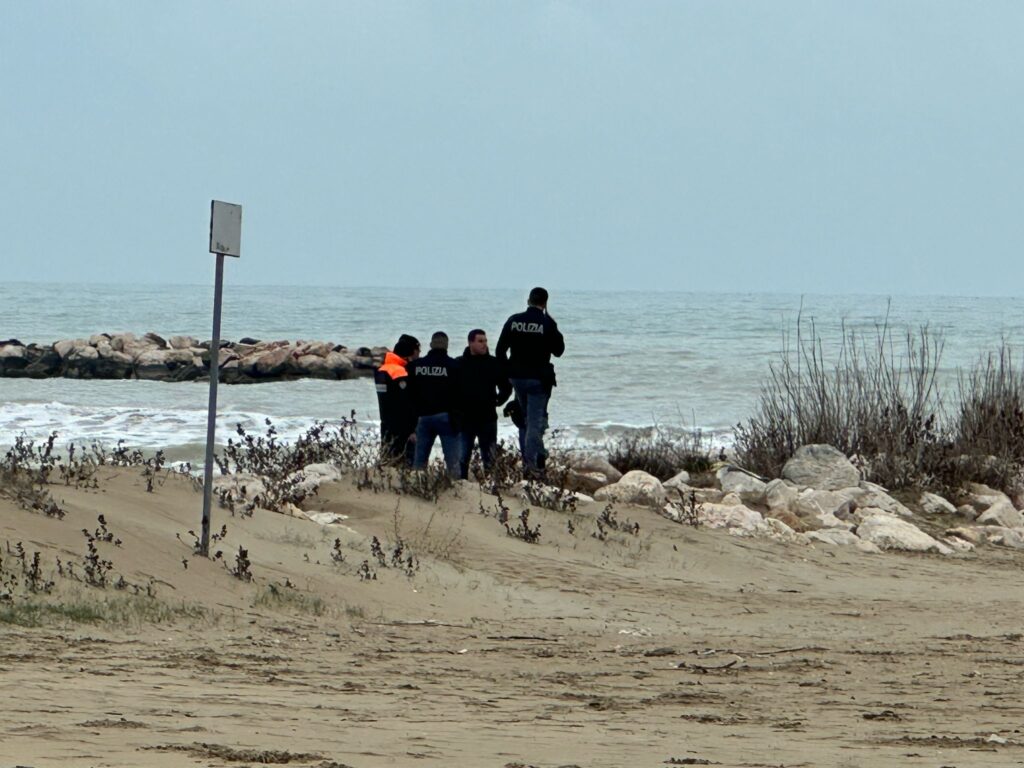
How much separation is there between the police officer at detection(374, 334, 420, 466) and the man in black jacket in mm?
641

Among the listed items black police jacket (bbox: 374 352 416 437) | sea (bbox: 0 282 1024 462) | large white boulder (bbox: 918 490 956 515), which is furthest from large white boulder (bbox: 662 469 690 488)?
black police jacket (bbox: 374 352 416 437)

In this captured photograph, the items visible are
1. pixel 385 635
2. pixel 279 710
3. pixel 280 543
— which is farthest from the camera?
pixel 280 543

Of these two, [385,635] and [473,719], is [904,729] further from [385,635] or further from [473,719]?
[385,635]

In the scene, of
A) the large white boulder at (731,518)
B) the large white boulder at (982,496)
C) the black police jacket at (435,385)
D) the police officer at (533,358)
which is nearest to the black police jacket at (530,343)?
the police officer at (533,358)

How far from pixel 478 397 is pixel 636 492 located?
169 cm

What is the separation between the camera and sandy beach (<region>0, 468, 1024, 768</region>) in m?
5.11

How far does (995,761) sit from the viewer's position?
494 centimetres

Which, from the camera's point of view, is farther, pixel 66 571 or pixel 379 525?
pixel 379 525

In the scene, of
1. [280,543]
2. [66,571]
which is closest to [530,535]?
[280,543]

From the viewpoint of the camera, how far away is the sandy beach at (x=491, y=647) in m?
5.11

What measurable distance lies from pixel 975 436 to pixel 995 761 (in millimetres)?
11869

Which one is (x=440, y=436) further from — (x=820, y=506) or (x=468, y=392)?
(x=820, y=506)

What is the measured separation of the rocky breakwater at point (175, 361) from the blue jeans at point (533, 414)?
25892mm

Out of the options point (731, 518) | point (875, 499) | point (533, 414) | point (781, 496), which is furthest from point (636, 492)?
point (875, 499)
